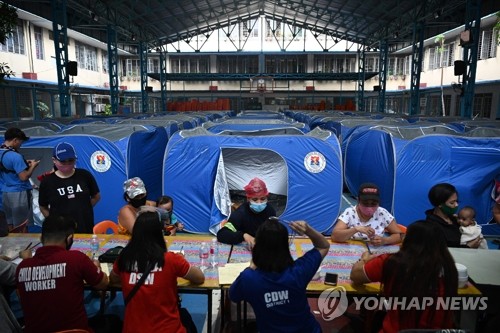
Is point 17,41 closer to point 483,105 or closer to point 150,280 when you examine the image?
point 150,280

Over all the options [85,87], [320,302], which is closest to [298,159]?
[320,302]

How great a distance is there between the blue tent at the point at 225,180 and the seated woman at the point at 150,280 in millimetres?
3430

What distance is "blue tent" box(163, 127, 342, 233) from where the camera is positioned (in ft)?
19.2

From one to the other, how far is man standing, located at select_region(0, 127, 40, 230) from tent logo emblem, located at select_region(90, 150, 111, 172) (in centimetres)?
114

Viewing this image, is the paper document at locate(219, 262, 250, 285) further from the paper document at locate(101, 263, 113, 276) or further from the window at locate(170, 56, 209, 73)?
the window at locate(170, 56, 209, 73)

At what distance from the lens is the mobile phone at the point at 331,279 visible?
272 centimetres

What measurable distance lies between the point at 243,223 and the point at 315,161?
248 cm

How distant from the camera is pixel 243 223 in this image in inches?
145

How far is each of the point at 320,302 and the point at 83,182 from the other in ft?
9.08

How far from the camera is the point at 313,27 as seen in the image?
102 ft

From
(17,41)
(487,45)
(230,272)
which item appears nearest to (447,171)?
(230,272)

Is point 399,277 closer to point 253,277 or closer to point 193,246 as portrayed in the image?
point 253,277

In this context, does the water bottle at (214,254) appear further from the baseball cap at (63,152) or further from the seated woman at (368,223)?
the baseball cap at (63,152)

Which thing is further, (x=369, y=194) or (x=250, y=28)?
(x=250, y=28)
